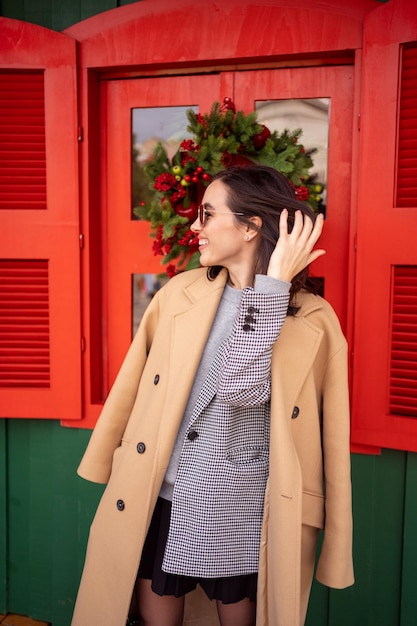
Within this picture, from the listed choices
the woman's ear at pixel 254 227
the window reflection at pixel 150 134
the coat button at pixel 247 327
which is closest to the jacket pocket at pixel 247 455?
the coat button at pixel 247 327

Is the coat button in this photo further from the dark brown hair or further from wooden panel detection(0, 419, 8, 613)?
wooden panel detection(0, 419, 8, 613)

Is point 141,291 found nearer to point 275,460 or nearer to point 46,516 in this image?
point 46,516

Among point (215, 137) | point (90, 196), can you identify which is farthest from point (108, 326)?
point (215, 137)

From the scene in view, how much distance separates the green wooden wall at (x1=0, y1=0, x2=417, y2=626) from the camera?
2.40 metres

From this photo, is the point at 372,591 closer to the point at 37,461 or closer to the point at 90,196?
the point at 37,461

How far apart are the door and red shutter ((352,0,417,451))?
172 millimetres

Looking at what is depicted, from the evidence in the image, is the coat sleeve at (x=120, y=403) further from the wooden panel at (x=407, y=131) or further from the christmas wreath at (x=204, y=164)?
the wooden panel at (x=407, y=131)

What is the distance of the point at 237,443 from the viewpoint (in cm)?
173

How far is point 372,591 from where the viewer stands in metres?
2.44

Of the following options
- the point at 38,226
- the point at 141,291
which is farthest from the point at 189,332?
the point at 38,226

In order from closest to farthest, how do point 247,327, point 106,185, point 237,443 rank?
point 247,327 → point 237,443 → point 106,185

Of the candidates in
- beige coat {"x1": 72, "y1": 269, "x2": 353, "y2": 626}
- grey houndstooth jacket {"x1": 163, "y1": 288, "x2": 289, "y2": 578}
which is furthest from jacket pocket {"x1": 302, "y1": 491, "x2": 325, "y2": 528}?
grey houndstooth jacket {"x1": 163, "y1": 288, "x2": 289, "y2": 578}

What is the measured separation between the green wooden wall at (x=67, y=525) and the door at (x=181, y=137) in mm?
430

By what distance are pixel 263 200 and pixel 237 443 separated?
0.72m
